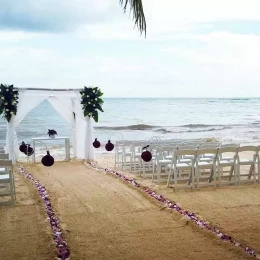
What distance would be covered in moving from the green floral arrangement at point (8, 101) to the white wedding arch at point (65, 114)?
180 mm

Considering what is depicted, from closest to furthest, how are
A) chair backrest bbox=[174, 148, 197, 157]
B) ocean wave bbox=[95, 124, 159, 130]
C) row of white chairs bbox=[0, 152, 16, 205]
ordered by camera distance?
row of white chairs bbox=[0, 152, 16, 205], chair backrest bbox=[174, 148, 197, 157], ocean wave bbox=[95, 124, 159, 130]

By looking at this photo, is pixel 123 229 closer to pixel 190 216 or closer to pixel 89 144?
pixel 190 216

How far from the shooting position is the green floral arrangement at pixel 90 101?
41.7 ft

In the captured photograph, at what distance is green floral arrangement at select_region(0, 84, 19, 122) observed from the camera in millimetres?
12055

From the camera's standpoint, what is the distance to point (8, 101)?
12.1 m

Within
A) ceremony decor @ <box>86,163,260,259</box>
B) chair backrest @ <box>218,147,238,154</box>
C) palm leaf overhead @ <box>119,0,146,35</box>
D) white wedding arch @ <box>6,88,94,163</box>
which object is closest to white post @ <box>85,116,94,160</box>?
white wedding arch @ <box>6,88,94,163</box>

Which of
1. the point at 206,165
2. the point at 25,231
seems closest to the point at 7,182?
the point at 25,231

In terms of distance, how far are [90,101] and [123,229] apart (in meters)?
7.54

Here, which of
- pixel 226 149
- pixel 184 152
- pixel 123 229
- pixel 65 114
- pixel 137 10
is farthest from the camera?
pixel 65 114

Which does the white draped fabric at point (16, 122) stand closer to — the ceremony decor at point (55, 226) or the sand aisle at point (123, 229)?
the ceremony decor at point (55, 226)

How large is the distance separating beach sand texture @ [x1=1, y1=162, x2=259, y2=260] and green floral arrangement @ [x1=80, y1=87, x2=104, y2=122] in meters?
4.57

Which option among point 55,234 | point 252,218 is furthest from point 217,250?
point 55,234

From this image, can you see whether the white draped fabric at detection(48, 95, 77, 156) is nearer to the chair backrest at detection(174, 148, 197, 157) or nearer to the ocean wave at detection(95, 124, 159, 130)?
the chair backrest at detection(174, 148, 197, 157)

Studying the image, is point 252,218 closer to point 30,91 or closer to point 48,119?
point 30,91
